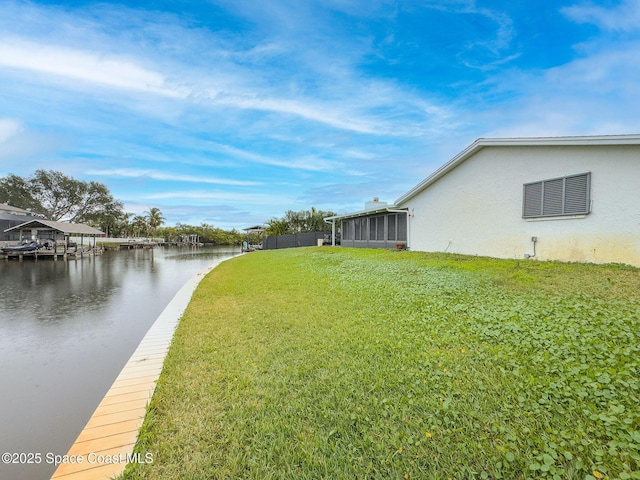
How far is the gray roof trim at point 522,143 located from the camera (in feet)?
23.3

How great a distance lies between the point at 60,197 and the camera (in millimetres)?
43750

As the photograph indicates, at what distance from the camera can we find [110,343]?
532 centimetres

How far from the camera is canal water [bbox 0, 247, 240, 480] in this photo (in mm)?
2875

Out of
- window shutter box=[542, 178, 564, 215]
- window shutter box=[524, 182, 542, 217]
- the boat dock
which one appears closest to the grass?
window shutter box=[542, 178, 564, 215]

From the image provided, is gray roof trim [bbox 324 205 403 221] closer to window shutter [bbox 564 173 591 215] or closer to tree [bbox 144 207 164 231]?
window shutter [bbox 564 173 591 215]

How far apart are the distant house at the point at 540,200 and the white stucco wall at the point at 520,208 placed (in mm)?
18

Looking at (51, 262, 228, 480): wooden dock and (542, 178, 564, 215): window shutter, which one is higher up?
(542, 178, 564, 215): window shutter

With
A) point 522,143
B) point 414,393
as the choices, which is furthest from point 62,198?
point 414,393

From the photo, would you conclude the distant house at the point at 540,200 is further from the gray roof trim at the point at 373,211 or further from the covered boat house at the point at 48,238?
the covered boat house at the point at 48,238

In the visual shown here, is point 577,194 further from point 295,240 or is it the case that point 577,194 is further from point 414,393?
point 295,240

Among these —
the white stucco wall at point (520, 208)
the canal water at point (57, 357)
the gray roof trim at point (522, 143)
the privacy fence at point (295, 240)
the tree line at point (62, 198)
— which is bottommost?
the canal water at point (57, 357)

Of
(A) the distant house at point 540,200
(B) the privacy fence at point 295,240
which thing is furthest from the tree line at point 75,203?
(A) the distant house at point 540,200

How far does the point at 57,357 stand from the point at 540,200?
1192 centimetres

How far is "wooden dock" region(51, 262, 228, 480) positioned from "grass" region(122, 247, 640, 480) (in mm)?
132
